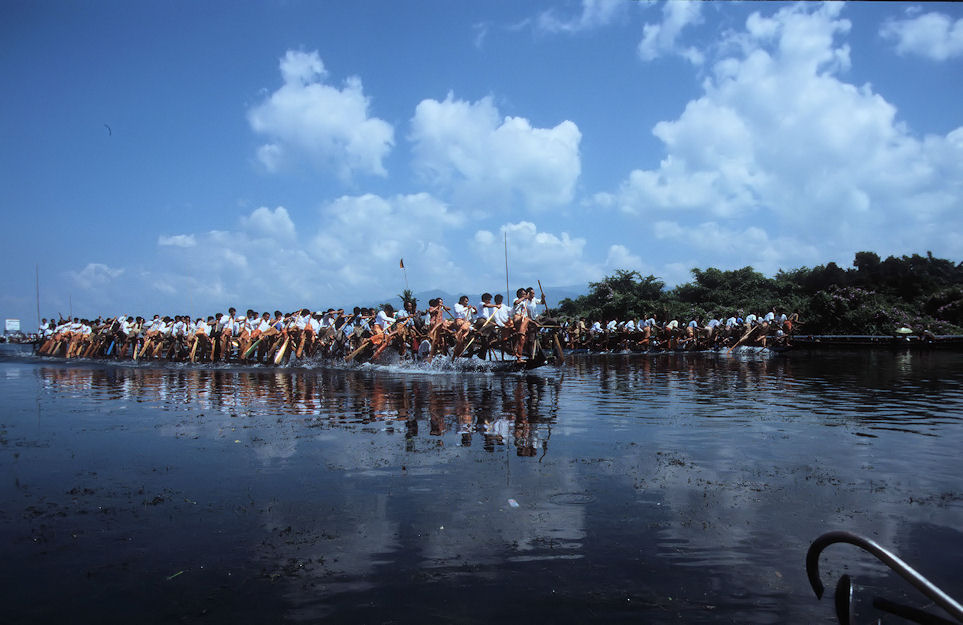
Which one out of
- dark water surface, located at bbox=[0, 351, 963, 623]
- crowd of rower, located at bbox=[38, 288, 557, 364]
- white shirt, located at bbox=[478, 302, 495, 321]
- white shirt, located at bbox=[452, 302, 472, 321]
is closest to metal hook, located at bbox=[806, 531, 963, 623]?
dark water surface, located at bbox=[0, 351, 963, 623]

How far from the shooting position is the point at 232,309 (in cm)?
2956

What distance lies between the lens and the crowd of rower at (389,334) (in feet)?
66.7

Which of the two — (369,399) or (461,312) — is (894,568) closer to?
(369,399)

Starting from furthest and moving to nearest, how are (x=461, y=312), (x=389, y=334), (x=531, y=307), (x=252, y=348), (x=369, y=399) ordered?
(x=252, y=348)
(x=389, y=334)
(x=461, y=312)
(x=531, y=307)
(x=369, y=399)

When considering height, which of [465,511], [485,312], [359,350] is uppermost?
[485,312]

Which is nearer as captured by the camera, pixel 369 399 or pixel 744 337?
pixel 369 399

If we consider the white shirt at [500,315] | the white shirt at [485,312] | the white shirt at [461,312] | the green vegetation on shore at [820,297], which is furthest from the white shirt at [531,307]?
the green vegetation on shore at [820,297]

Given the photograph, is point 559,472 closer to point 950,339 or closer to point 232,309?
point 232,309

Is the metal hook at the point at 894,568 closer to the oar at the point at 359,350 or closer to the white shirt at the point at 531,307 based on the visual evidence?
the white shirt at the point at 531,307

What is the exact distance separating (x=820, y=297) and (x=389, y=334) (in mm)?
28000

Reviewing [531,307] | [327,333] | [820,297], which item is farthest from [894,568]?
[820,297]

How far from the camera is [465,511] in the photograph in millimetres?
5410

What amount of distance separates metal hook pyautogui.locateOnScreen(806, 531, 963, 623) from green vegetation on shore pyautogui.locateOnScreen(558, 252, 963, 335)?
37223 mm

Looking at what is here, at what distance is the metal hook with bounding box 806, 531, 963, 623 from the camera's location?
6.69 ft
